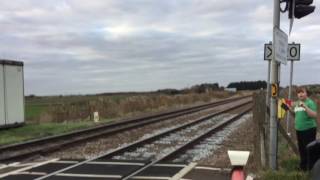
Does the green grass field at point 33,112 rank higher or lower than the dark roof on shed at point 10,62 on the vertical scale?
lower

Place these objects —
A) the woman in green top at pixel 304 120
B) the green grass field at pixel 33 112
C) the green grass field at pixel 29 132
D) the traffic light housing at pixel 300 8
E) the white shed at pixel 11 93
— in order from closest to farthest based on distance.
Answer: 1. the traffic light housing at pixel 300 8
2. the woman in green top at pixel 304 120
3. the green grass field at pixel 29 132
4. the white shed at pixel 11 93
5. the green grass field at pixel 33 112

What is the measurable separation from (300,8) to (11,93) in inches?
693

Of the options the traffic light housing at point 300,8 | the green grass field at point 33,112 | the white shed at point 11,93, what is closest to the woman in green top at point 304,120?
the traffic light housing at point 300,8

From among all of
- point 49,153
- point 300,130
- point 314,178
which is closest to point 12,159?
point 49,153

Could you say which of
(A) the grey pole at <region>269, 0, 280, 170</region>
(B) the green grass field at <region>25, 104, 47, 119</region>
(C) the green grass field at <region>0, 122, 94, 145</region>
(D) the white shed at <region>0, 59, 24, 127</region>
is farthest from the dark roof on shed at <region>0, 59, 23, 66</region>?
(A) the grey pole at <region>269, 0, 280, 170</region>

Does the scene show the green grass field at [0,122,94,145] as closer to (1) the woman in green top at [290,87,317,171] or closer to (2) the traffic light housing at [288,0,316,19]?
(1) the woman in green top at [290,87,317,171]

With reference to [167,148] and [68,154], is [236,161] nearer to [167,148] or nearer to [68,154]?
[68,154]

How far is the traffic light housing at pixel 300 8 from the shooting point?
12.8 m

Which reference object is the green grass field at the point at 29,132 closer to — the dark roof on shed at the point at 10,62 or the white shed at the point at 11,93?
the white shed at the point at 11,93

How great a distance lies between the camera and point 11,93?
1083 inches

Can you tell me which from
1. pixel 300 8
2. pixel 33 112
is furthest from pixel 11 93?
pixel 33 112

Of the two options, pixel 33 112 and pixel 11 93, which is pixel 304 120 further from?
pixel 33 112

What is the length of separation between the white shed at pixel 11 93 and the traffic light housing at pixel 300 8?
1661cm

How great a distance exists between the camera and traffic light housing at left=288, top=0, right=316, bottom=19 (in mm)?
12789
